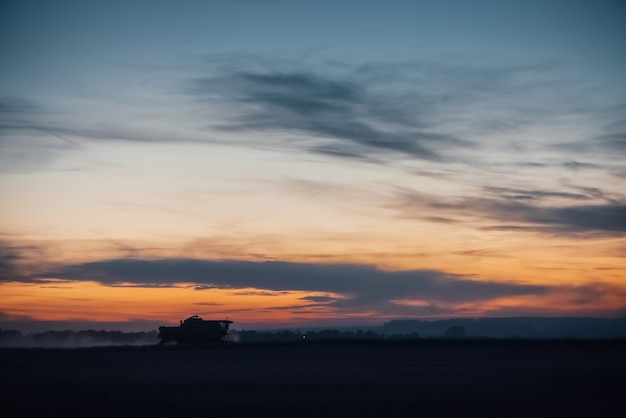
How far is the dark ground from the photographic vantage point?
2455 cm

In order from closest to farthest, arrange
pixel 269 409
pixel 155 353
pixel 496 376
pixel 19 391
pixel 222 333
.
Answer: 1. pixel 269 409
2. pixel 19 391
3. pixel 496 376
4. pixel 155 353
5. pixel 222 333

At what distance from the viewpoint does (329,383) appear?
31844 millimetres

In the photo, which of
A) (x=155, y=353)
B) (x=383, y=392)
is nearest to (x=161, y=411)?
(x=383, y=392)

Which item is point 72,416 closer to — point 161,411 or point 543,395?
point 161,411

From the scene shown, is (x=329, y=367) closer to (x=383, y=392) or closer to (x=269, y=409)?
(x=383, y=392)

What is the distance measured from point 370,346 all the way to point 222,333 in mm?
20879

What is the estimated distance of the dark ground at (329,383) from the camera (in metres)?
24.5

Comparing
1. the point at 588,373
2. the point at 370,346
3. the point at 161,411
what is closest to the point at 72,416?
the point at 161,411

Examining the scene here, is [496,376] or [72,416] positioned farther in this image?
[496,376]

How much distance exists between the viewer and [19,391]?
2998 centimetres

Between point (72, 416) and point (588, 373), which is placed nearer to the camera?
point (72, 416)

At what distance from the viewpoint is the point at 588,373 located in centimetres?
3388

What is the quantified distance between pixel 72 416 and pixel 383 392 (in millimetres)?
10937

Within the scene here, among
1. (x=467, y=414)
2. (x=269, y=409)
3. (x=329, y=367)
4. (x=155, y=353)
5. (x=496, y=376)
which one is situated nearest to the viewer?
(x=467, y=414)
